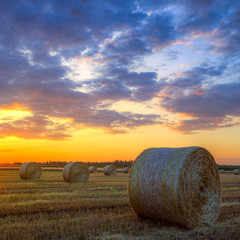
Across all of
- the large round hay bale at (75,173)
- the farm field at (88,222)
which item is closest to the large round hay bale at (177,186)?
the farm field at (88,222)

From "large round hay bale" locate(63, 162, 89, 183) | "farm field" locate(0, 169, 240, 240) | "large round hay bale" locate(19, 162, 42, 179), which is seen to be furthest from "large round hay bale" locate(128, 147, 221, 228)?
"large round hay bale" locate(19, 162, 42, 179)

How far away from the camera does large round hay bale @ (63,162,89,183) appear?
62.8 ft

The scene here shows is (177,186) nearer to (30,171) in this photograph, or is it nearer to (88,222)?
(88,222)

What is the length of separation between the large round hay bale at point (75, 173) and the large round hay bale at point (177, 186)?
11.1 meters

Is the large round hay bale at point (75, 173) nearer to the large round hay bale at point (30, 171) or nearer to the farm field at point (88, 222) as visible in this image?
the large round hay bale at point (30, 171)

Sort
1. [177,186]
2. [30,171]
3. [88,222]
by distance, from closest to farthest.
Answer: [88,222] < [177,186] < [30,171]

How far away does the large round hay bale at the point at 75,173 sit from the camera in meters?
19.1

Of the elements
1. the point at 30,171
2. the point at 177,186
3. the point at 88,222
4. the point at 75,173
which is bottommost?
the point at 88,222

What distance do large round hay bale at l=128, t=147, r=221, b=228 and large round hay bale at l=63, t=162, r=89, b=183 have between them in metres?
11.1

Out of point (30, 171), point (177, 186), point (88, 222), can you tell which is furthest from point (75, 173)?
point (177, 186)

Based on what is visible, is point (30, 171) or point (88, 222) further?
point (30, 171)

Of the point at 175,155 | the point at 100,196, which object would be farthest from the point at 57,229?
the point at 100,196

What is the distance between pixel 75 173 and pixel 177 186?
12715mm

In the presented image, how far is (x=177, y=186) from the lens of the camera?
755 cm
